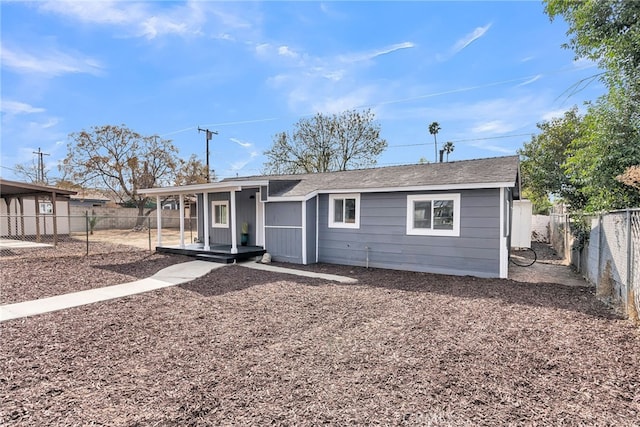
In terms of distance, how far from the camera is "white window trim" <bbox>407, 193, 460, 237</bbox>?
7.80m

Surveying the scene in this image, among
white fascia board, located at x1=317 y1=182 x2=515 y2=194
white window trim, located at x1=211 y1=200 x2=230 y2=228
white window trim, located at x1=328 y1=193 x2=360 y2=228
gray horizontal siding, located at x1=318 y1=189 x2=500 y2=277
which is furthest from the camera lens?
white window trim, located at x1=211 y1=200 x2=230 y2=228

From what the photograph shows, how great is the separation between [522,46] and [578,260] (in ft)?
23.7

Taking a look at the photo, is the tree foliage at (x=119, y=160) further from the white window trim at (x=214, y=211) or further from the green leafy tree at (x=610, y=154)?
the green leafy tree at (x=610, y=154)

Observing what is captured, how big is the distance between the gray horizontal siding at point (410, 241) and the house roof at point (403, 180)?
30 centimetres

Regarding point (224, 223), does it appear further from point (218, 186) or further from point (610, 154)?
point (610, 154)

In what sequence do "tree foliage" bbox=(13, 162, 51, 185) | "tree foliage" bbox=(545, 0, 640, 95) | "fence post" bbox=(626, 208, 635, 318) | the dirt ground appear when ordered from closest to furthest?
1. "fence post" bbox=(626, 208, 635, 318)
2. "tree foliage" bbox=(545, 0, 640, 95)
3. the dirt ground
4. "tree foliage" bbox=(13, 162, 51, 185)

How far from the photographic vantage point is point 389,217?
28.8ft

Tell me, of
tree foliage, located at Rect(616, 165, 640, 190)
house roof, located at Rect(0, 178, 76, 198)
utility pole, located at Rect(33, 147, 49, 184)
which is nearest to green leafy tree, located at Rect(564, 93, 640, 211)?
tree foliage, located at Rect(616, 165, 640, 190)

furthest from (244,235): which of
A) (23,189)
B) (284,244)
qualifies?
(23,189)

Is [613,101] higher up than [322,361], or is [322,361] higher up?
[613,101]

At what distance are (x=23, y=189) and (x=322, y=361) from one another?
1647 centimetres

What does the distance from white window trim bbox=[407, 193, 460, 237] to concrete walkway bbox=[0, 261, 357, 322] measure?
90.8 inches

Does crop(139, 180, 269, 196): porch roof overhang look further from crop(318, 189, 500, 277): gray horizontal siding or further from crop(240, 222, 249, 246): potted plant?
crop(318, 189, 500, 277): gray horizontal siding

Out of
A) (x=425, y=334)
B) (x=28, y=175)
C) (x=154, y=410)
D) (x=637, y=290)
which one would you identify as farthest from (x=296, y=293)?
(x=28, y=175)
